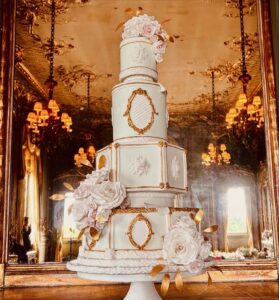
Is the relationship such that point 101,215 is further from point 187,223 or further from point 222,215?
point 222,215

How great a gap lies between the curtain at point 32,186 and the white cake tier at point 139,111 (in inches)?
69.2

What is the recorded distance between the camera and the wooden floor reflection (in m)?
3.11

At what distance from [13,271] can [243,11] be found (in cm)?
350

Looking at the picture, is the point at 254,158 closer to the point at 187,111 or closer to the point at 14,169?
the point at 187,111

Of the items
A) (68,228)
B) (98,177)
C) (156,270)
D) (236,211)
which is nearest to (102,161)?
(98,177)

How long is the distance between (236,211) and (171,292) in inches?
Answer: 43.2

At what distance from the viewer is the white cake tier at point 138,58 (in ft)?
8.00

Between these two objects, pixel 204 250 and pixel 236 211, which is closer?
pixel 204 250

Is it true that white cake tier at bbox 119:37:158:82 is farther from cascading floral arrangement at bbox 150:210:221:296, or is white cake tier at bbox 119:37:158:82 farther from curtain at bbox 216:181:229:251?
curtain at bbox 216:181:229:251

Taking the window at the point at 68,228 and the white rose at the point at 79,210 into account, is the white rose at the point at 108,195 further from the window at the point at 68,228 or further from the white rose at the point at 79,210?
the window at the point at 68,228

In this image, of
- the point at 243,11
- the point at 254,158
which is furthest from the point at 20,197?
the point at 243,11

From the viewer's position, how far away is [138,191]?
2.23 metres

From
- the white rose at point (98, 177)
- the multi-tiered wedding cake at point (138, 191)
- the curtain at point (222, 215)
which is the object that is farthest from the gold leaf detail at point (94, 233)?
the curtain at point (222, 215)

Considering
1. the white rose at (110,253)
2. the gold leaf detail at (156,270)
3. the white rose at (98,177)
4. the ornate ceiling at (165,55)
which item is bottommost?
the gold leaf detail at (156,270)
